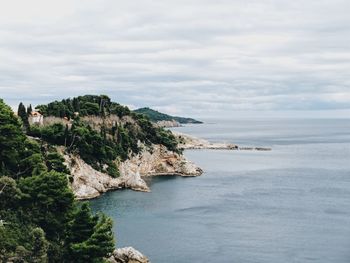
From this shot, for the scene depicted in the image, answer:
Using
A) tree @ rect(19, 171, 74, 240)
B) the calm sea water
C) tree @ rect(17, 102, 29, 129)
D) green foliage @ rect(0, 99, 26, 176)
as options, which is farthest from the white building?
tree @ rect(19, 171, 74, 240)

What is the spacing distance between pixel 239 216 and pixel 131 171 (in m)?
32.7

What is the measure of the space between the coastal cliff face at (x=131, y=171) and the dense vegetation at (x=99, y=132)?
1.53 meters

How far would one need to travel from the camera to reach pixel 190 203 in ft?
284

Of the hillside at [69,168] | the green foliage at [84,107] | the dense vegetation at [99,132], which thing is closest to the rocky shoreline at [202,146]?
the dense vegetation at [99,132]

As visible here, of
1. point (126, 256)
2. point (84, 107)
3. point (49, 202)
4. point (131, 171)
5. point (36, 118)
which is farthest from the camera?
point (84, 107)

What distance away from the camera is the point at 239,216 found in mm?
76812

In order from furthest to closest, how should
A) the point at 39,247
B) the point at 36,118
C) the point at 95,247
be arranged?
the point at 36,118 → the point at 95,247 → the point at 39,247

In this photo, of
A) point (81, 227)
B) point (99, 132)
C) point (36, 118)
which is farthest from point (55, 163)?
point (99, 132)

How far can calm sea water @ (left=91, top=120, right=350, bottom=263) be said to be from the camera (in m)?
58.8

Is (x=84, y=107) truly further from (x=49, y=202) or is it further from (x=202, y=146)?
(x=202, y=146)

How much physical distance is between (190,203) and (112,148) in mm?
23044

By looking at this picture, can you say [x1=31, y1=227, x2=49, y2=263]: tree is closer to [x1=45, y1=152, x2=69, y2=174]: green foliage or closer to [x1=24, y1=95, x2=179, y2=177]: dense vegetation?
[x1=45, y1=152, x2=69, y2=174]: green foliage

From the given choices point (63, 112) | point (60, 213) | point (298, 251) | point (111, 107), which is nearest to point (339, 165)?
point (111, 107)

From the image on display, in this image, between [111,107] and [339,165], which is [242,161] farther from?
[111,107]
